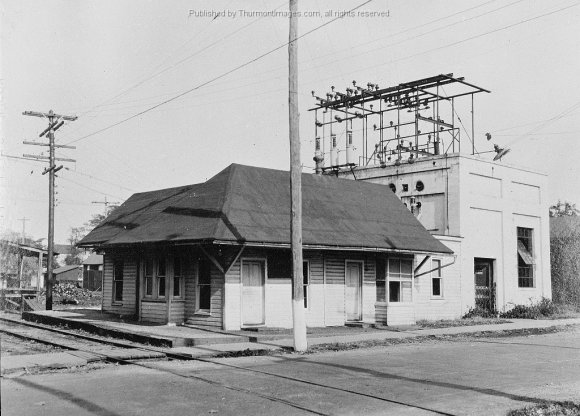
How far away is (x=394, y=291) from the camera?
78.9 feet

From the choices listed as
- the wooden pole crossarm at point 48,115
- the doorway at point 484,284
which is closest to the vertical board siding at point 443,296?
the doorway at point 484,284

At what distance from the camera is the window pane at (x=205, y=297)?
794 inches

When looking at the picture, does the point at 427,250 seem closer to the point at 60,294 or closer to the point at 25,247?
the point at 25,247

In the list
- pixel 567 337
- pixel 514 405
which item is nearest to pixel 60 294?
pixel 567 337

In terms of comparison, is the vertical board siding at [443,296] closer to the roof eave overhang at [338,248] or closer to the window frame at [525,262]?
the roof eave overhang at [338,248]

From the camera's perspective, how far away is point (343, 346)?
17.2 metres

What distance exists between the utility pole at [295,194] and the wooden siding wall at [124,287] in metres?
9.42

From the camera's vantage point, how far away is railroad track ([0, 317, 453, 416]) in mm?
9773

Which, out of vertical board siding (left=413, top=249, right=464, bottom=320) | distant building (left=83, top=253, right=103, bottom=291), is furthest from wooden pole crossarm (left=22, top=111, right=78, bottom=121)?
distant building (left=83, top=253, right=103, bottom=291)

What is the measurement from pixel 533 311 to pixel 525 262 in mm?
3493

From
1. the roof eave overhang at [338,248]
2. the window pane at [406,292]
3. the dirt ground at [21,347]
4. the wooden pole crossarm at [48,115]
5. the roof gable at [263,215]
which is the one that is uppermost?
the wooden pole crossarm at [48,115]

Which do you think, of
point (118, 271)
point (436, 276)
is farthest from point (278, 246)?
point (436, 276)

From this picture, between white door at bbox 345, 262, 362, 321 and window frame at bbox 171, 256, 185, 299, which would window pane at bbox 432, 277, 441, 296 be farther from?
window frame at bbox 171, 256, 185, 299

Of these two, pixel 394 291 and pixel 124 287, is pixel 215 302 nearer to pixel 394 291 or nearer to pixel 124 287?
pixel 124 287
